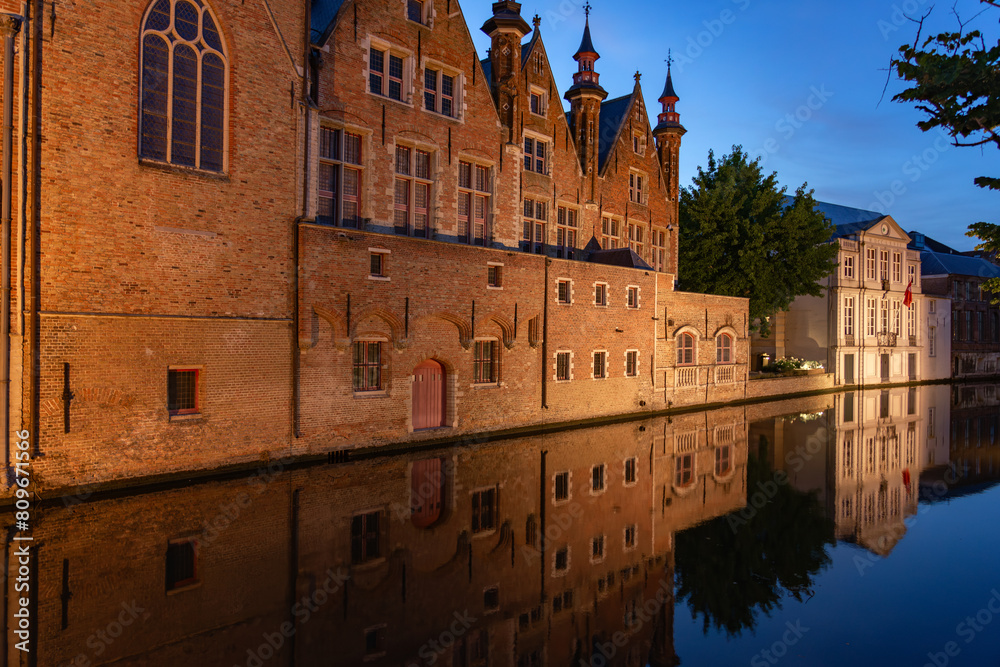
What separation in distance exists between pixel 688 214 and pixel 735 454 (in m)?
20.3

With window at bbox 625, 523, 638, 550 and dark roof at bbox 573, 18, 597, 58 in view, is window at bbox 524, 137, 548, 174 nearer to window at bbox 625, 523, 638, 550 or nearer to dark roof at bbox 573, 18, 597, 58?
dark roof at bbox 573, 18, 597, 58

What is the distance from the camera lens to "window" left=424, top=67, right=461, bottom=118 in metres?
20.0

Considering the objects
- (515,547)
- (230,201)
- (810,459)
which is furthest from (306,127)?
(810,459)

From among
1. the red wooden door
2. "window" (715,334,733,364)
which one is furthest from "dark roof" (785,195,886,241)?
the red wooden door

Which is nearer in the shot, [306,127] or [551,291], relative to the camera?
[306,127]

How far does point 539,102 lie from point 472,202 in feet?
20.4

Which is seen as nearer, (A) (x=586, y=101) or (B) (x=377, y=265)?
(B) (x=377, y=265)

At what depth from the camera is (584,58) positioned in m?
26.3

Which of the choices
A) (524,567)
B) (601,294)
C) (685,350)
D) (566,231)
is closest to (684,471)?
(524,567)

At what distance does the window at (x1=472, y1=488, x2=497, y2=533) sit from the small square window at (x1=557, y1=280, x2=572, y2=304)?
1080 centimetres

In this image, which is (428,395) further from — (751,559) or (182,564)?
(751,559)

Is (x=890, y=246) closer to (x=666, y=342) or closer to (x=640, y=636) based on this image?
(x=666, y=342)

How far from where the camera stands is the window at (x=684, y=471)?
14.7 meters

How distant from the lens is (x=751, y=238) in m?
33.0
